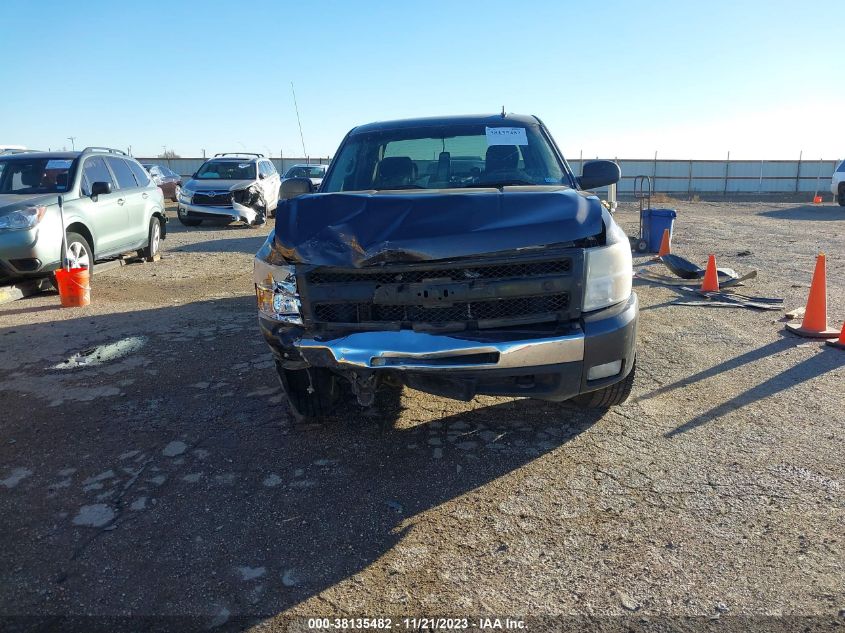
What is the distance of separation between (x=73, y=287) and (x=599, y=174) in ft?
20.0

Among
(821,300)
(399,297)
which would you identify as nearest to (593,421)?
(399,297)

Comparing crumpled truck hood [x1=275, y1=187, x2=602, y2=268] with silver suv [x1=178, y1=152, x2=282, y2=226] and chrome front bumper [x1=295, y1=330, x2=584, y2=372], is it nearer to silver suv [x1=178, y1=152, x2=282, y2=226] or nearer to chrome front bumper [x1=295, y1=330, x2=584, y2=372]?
chrome front bumper [x1=295, y1=330, x2=584, y2=372]

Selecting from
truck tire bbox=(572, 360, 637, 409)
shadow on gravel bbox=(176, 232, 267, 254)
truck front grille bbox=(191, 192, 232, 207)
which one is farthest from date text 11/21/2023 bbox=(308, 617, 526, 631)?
truck front grille bbox=(191, 192, 232, 207)

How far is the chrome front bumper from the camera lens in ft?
10.3

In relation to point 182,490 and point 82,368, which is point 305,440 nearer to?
point 182,490

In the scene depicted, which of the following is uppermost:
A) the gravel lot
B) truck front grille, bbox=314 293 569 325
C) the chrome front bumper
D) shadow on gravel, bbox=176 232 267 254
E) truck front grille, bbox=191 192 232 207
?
truck front grille, bbox=191 192 232 207

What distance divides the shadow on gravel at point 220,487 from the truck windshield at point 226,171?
39.0ft

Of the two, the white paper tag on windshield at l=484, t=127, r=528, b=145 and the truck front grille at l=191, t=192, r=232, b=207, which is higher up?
the white paper tag on windshield at l=484, t=127, r=528, b=145

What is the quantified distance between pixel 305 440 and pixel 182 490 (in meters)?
0.78

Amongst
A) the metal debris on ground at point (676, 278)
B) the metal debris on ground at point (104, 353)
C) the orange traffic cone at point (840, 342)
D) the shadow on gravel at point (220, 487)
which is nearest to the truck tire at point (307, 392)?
the shadow on gravel at point (220, 487)

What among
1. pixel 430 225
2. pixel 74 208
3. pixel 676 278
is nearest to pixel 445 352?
pixel 430 225

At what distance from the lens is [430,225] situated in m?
3.23

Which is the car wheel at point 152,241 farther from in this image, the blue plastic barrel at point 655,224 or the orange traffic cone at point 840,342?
the orange traffic cone at point 840,342

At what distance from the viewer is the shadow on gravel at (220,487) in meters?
2.55
